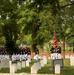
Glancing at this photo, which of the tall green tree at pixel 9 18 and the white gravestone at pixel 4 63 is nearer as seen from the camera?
the white gravestone at pixel 4 63

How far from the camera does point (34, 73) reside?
21.3 meters

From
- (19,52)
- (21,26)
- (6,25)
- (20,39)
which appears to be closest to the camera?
(19,52)

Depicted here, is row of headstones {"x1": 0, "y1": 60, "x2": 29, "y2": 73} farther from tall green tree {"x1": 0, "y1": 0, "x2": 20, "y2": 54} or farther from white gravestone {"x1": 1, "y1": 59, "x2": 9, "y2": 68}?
tall green tree {"x1": 0, "y1": 0, "x2": 20, "y2": 54}

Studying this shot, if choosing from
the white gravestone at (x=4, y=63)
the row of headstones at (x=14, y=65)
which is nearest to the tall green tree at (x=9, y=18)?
the white gravestone at (x=4, y=63)

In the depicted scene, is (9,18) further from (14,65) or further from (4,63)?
(14,65)

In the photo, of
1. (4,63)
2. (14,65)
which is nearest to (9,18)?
(4,63)

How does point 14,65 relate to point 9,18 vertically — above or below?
below

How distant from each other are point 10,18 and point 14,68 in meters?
20.8

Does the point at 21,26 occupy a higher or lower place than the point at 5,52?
higher

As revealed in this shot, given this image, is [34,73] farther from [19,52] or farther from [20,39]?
[20,39]

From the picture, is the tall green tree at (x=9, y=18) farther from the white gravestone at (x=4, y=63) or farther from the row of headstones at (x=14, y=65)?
the row of headstones at (x=14, y=65)

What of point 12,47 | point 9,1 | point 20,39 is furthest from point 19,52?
point 20,39

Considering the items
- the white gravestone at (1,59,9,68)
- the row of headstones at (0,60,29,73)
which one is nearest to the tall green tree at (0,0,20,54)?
the white gravestone at (1,59,9,68)

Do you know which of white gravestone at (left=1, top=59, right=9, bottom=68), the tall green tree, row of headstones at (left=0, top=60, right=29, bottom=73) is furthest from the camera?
the tall green tree
